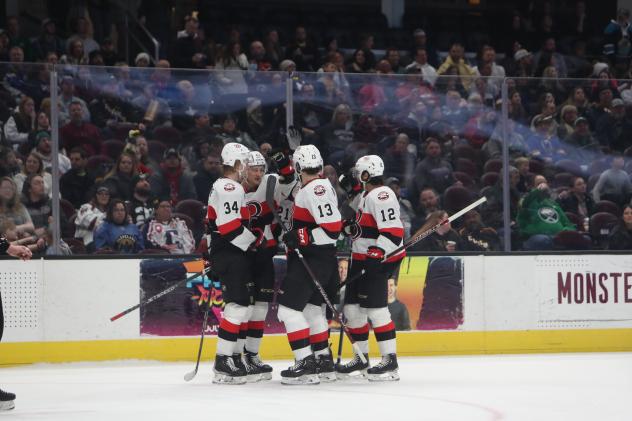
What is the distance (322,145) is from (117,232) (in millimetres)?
1770

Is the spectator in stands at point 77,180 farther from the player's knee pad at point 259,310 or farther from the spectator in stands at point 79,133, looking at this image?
the player's knee pad at point 259,310

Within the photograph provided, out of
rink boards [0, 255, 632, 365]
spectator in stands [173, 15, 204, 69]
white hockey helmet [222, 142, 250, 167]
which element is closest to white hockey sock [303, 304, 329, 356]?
white hockey helmet [222, 142, 250, 167]

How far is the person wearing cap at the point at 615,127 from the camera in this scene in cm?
1007

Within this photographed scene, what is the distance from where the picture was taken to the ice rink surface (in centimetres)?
620

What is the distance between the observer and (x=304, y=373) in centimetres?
739

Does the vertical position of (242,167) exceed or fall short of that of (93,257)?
it exceeds it

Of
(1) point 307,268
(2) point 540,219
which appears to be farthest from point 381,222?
(2) point 540,219

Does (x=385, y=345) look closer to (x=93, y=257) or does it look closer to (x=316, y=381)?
(x=316, y=381)

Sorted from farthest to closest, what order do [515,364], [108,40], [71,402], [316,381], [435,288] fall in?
[108,40] → [435,288] → [515,364] → [316,381] → [71,402]

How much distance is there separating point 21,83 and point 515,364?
14.1ft

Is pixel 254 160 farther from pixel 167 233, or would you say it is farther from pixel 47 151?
pixel 47 151

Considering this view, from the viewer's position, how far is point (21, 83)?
8.97 m

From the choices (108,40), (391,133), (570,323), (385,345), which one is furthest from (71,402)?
(108,40)

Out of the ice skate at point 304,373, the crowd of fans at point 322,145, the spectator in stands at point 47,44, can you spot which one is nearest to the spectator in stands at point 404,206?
the crowd of fans at point 322,145
